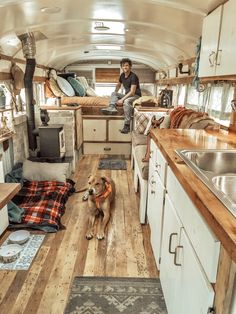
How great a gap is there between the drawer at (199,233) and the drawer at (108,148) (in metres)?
3.85

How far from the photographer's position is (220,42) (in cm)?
185

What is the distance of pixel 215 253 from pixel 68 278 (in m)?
1.41


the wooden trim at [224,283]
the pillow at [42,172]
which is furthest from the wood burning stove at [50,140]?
the wooden trim at [224,283]

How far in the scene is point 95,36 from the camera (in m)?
4.14

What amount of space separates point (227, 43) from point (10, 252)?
2.22 meters

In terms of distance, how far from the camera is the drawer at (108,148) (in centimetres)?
522

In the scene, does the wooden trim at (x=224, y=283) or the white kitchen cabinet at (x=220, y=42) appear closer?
the wooden trim at (x=224, y=283)

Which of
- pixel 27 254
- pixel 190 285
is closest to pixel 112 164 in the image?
pixel 27 254

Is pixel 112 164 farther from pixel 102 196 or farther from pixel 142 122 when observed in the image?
pixel 102 196

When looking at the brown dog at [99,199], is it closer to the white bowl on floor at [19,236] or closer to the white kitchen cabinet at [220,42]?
the white bowl on floor at [19,236]

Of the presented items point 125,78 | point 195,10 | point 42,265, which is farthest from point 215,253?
point 125,78

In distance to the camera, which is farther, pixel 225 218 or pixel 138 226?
pixel 138 226

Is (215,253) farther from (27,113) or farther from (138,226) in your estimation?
(27,113)

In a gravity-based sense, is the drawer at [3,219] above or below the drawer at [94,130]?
below
